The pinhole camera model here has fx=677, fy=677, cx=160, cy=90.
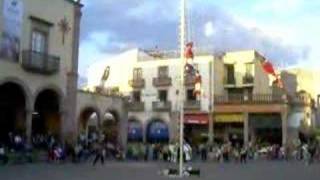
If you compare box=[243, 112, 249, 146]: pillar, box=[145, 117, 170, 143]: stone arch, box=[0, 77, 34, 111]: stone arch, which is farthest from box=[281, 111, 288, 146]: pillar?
box=[0, 77, 34, 111]: stone arch

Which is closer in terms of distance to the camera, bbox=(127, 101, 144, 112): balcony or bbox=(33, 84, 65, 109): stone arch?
bbox=(33, 84, 65, 109): stone arch

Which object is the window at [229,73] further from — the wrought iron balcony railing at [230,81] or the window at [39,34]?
the window at [39,34]

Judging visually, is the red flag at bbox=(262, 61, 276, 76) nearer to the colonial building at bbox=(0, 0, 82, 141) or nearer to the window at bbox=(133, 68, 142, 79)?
the window at bbox=(133, 68, 142, 79)

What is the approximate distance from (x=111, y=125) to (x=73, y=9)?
1001 inches

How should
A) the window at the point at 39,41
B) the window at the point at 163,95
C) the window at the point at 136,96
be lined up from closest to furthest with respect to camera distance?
the window at the point at 39,41 < the window at the point at 163,95 < the window at the point at 136,96

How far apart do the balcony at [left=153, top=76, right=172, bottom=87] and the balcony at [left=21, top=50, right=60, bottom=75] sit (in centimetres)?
3046

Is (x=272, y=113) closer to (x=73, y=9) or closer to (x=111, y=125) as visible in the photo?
(x=111, y=125)

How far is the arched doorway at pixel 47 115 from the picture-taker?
43047mm

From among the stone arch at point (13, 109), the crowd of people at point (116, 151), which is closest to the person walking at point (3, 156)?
the crowd of people at point (116, 151)

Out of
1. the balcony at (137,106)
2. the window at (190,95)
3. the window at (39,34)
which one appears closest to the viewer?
the window at (39,34)

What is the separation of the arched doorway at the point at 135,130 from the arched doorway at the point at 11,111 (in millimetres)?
32495

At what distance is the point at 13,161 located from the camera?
120 feet

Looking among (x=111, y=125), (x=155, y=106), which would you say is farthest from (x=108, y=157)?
(x=155, y=106)

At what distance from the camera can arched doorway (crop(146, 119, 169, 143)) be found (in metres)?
71.5
